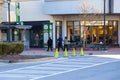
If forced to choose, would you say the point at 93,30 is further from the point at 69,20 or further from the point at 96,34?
the point at 69,20

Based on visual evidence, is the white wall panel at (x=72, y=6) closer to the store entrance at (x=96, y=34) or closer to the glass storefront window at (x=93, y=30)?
the glass storefront window at (x=93, y=30)

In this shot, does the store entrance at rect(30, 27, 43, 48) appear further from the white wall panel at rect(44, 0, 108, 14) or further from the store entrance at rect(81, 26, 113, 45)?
the store entrance at rect(81, 26, 113, 45)

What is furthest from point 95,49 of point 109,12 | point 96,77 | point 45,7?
point 96,77

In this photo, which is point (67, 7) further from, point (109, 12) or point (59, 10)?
point (109, 12)

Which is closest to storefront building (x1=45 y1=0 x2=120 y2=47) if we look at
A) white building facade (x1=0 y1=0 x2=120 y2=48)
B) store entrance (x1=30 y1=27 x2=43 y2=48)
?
white building facade (x1=0 y1=0 x2=120 y2=48)

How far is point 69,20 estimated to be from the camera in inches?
2154

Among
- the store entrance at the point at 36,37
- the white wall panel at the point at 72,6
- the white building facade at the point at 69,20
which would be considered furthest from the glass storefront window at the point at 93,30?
the white wall panel at the point at 72,6

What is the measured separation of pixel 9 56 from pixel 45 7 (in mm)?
20954

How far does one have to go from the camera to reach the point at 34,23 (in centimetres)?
5312

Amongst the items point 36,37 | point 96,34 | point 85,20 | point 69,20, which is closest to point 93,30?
point 96,34

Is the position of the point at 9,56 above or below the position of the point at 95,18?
below

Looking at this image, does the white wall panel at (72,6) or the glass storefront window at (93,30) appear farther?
the glass storefront window at (93,30)

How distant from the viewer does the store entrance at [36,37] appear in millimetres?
54562

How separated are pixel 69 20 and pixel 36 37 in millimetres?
4980
